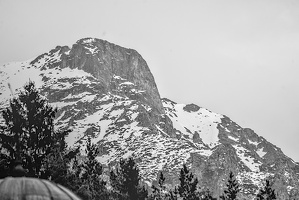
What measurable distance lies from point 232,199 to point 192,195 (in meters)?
5.88

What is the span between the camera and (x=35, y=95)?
3478cm

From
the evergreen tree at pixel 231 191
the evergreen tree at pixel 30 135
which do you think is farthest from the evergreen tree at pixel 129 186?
the evergreen tree at pixel 30 135

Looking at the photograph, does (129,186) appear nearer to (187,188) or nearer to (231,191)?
(187,188)

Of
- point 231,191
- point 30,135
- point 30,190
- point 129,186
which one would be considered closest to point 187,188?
point 231,191

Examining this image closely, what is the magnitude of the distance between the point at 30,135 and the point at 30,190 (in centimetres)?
2564

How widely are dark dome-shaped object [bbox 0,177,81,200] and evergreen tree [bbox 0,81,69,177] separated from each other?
23.0 metres

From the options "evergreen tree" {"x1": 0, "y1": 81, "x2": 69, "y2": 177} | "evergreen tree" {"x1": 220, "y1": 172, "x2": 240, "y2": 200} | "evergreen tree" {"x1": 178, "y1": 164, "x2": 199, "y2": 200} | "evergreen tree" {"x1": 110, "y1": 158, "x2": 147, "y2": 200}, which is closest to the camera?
"evergreen tree" {"x1": 0, "y1": 81, "x2": 69, "y2": 177}

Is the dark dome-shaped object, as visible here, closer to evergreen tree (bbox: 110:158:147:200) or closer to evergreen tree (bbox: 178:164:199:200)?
evergreen tree (bbox: 110:158:147:200)

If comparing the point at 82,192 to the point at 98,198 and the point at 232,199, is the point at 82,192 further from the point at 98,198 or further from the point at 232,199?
the point at 232,199

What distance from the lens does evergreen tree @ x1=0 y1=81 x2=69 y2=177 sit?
101 feet

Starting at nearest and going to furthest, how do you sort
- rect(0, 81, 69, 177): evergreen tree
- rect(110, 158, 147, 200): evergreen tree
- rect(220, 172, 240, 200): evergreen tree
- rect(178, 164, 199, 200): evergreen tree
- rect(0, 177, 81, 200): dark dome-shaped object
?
rect(0, 177, 81, 200): dark dome-shaped object
rect(0, 81, 69, 177): evergreen tree
rect(110, 158, 147, 200): evergreen tree
rect(178, 164, 199, 200): evergreen tree
rect(220, 172, 240, 200): evergreen tree

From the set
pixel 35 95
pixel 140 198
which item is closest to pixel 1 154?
pixel 35 95

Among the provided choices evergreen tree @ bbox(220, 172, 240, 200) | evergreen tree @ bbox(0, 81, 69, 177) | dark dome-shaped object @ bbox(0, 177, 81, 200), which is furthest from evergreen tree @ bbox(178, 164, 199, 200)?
dark dome-shaped object @ bbox(0, 177, 81, 200)

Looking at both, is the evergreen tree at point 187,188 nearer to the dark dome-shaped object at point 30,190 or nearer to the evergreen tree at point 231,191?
the evergreen tree at point 231,191
